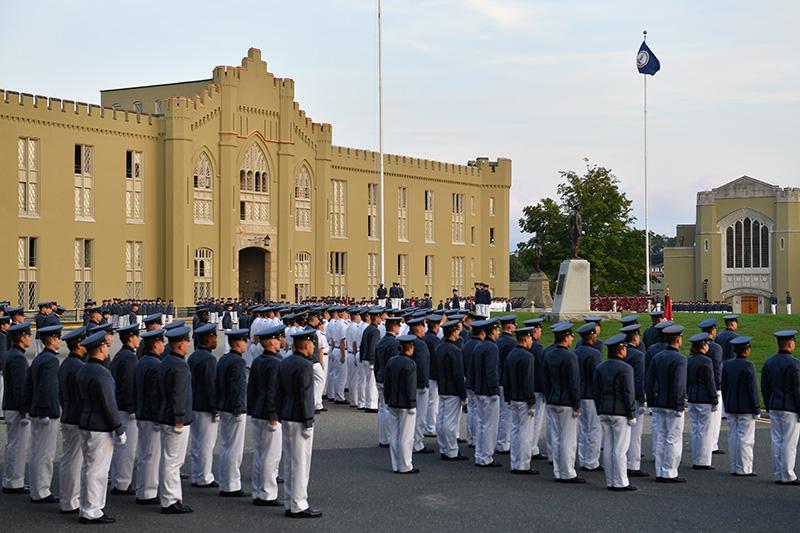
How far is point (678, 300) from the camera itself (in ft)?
275

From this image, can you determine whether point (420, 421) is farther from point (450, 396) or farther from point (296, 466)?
point (296, 466)

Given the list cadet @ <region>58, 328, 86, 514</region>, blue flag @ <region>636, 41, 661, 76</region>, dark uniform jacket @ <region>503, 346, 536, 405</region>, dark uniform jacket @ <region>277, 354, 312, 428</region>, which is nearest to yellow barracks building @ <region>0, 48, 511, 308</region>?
blue flag @ <region>636, 41, 661, 76</region>

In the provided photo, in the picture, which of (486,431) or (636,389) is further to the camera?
(486,431)

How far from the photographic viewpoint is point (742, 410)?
46.9 feet

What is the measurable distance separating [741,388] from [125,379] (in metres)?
7.94

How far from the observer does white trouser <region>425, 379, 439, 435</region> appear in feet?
55.0

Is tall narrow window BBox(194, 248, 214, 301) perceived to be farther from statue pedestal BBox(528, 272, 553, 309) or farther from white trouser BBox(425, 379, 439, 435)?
white trouser BBox(425, 379, 439, 435)

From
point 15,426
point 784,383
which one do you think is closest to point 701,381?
point 784,383

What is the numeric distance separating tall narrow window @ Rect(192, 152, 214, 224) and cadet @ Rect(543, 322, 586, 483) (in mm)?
41032

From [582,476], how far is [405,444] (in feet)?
7.82

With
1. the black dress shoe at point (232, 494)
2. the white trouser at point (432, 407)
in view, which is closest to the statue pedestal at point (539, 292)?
the white trouser at point (432, 407)

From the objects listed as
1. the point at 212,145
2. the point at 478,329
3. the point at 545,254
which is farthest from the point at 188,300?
the point at 478,329

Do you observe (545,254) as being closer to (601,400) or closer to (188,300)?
(188,300)

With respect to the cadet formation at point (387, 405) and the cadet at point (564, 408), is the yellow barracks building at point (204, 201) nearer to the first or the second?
the cadet formation at point (387, 405)
